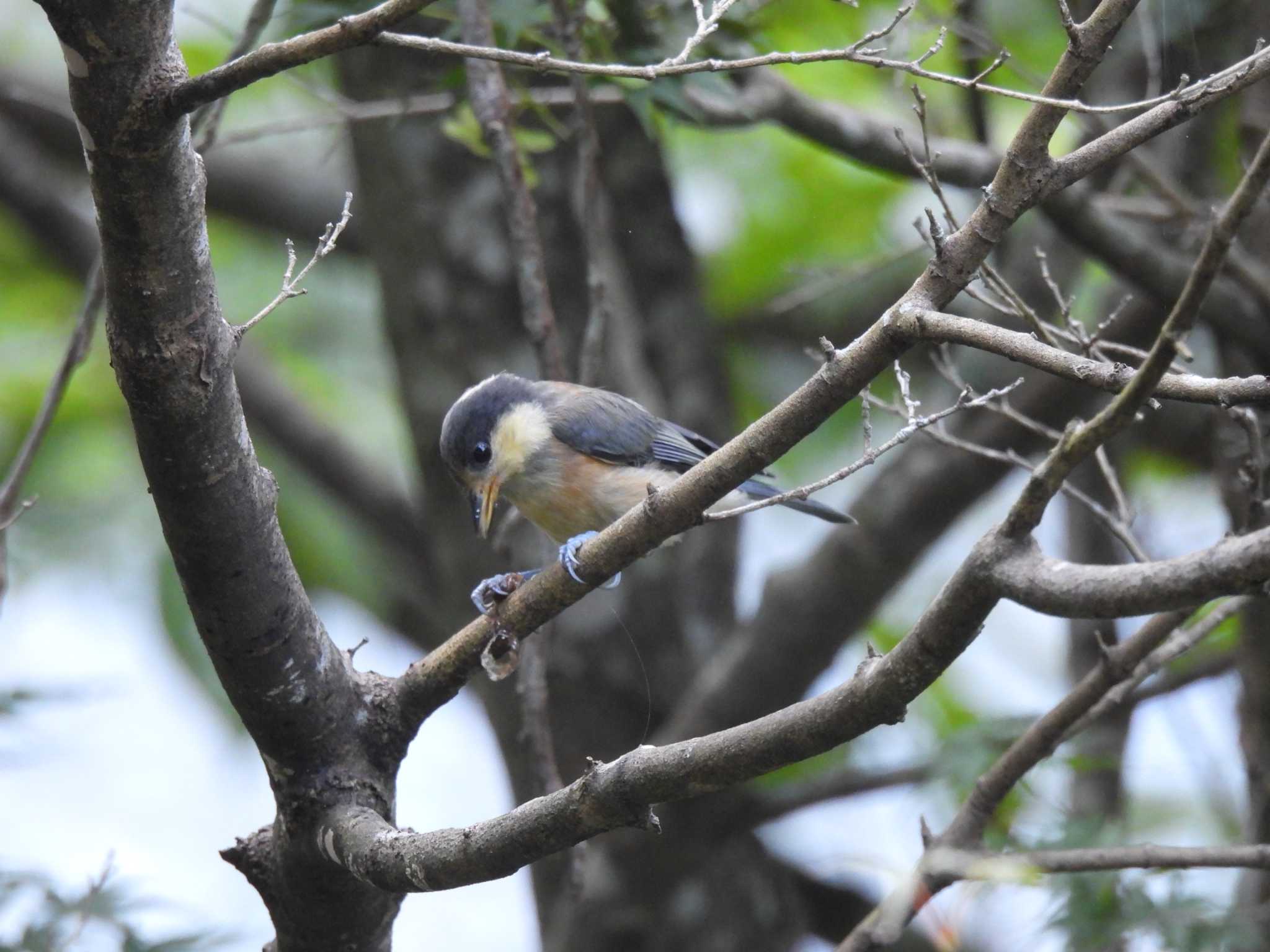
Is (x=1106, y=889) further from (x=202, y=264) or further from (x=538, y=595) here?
(x=202, y=264)

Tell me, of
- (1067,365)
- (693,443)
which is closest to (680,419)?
(693,443)

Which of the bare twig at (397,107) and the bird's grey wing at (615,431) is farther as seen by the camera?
the bird's grey wing at (615,431)

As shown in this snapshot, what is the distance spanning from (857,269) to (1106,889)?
2.24 meters

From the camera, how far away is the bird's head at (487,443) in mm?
4328

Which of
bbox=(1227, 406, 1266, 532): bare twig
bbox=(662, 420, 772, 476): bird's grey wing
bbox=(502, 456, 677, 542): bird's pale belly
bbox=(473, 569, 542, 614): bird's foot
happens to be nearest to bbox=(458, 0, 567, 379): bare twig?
bbox=(502, 456, 677, 542): bird's pale belly

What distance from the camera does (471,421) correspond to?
433 centimetres

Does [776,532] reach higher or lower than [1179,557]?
higher

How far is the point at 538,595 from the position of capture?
2.83 metres

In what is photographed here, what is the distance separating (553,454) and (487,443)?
0.81 feet

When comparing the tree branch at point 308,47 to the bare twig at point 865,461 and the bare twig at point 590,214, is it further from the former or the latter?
the bare twig at point 590,214

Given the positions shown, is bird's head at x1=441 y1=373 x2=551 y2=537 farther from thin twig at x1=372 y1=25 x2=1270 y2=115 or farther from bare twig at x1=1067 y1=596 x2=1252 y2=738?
thin twig at x1=372 y1=25 x2=1270 y2=115

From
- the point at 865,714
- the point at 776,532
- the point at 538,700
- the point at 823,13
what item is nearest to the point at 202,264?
the point at 865,714

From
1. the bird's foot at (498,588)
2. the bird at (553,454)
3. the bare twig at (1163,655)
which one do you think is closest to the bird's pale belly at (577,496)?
the bird at (553,454)

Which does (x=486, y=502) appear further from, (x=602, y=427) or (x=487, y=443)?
(x=602, y=427)
